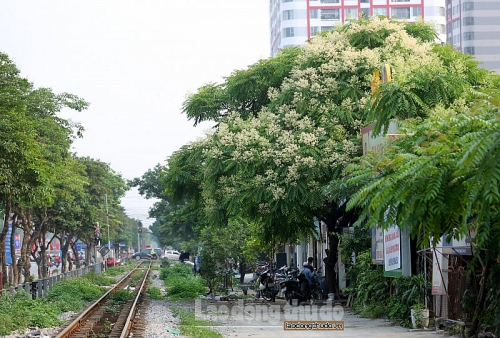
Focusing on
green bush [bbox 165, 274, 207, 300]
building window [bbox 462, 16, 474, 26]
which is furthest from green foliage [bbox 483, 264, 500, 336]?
building window [bbox 462, 16, 474, 26]

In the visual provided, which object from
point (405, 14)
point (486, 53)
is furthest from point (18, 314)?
point (486, 53)

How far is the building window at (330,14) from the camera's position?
9331 cm

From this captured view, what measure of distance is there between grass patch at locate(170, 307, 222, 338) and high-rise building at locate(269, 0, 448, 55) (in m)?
73.8

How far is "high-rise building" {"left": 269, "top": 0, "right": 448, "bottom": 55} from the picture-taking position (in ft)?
299

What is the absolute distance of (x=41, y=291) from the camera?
2875 cm

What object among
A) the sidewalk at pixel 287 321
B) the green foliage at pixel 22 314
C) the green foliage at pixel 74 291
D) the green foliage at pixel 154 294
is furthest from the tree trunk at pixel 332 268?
the green foliage at pixel 74 291

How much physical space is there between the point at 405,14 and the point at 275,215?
241ft

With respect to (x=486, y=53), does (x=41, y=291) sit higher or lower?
lower

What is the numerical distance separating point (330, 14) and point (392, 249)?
79.1 meters

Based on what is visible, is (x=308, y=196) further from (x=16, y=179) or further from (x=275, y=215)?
(x=16, y=179)

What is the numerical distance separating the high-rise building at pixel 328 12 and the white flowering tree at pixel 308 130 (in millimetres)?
68755

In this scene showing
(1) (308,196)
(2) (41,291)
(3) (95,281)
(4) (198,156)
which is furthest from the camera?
(3) (95,281)

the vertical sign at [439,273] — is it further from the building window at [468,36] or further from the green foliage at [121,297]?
the building window at [468,36]

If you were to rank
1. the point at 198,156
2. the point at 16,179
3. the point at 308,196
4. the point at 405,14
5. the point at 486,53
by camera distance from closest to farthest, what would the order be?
1. the point at 308,196
2. the point at 16,179
3. the point at 198,156
4. the point at 405,14
5. the point at 486,53
